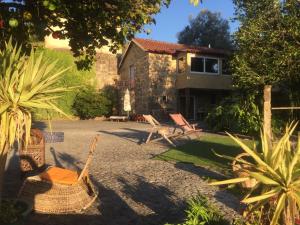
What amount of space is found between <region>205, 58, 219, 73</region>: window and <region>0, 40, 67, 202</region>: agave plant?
2711 cm

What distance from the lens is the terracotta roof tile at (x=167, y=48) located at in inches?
1211

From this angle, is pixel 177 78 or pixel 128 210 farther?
pixel 177 78

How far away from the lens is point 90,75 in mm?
35000

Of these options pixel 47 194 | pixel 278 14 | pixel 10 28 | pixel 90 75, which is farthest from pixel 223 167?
pixel 90 75

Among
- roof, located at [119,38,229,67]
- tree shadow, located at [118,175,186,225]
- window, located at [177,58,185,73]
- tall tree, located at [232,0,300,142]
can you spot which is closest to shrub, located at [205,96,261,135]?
tall tree, located at [232,0,300,142]

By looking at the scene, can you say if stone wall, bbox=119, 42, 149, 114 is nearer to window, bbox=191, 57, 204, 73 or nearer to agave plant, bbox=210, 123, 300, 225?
window, bbox=191, 57, 204, 73

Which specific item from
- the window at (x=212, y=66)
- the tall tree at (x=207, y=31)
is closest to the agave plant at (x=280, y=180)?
the window at (x=212, y=66)

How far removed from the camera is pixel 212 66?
31.7m

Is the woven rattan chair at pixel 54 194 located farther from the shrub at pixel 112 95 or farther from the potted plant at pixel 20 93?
the shrub at pixel 112 95

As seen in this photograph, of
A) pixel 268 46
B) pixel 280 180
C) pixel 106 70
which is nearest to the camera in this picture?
pixel 280 180

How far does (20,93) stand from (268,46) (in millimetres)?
16227

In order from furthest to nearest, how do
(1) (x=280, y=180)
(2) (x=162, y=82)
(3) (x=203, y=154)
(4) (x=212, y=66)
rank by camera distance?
1. (2) (x=162, y=82)
2. (4) (x=212, y=66)
3. (3) (x=203, y=154)
4. (1) (x=280, y=180)

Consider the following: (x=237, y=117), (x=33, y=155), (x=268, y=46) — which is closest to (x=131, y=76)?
(x=237, y=117)

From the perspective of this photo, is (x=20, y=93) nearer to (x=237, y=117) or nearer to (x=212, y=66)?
(x=237, y=117)
